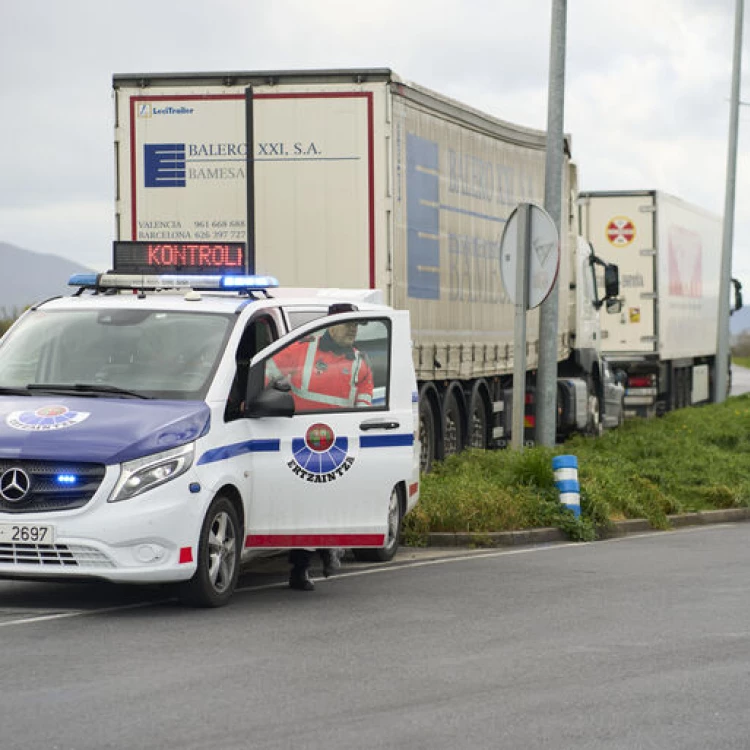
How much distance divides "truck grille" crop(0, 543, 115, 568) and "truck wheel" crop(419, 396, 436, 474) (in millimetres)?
9708

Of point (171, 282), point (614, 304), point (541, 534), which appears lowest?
point (541, 534)

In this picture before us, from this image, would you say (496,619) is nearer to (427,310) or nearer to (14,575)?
(14,575)

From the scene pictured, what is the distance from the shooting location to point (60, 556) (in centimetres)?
959

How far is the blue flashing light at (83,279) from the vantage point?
12.1m

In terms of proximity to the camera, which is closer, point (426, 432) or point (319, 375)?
point (319, 375)

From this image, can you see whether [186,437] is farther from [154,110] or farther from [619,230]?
[619,230]

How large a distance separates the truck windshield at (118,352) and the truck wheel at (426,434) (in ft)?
27.1

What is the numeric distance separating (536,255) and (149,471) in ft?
24.8

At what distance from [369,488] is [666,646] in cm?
267

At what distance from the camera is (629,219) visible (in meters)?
32.8

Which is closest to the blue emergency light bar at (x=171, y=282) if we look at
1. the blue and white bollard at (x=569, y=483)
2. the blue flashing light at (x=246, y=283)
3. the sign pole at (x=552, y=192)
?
the blue flashing light at (x=246, y=283)

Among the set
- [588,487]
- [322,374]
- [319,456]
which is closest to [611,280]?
[588,487]

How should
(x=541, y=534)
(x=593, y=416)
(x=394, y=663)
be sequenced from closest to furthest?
1. (x=394, y=663)
2. (x=541, y=534)
3. (x=593, y=416)

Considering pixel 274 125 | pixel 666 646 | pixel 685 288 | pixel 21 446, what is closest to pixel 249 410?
pixel 21 446
